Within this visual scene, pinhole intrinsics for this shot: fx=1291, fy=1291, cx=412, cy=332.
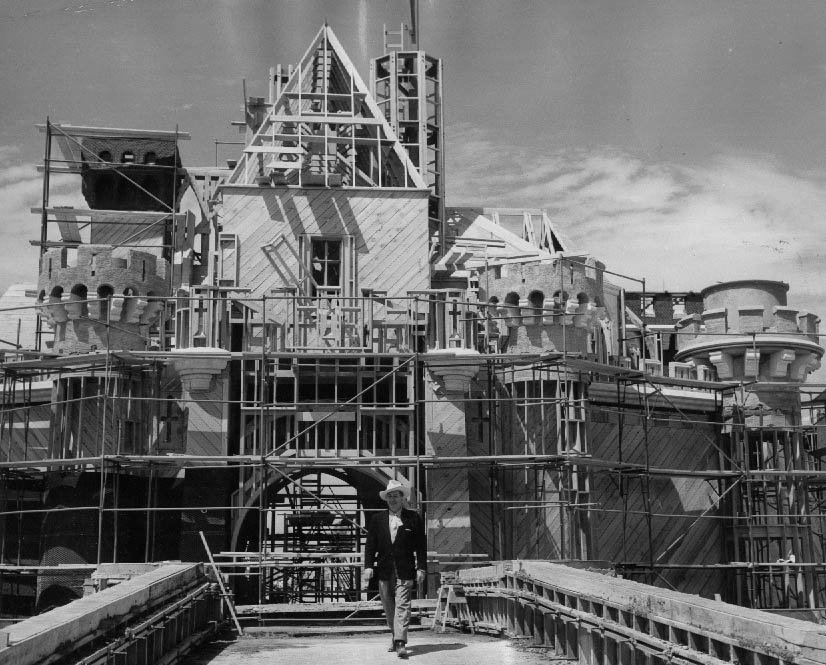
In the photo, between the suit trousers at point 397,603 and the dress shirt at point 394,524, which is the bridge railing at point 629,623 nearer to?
the suit trousers at point 397,603

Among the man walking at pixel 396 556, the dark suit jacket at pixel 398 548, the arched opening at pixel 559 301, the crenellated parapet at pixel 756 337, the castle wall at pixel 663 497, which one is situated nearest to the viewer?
the man walking at pixel 396 556

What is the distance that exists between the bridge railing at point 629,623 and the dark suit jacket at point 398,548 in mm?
1880

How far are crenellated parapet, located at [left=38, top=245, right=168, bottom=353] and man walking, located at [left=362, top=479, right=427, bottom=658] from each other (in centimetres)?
1657

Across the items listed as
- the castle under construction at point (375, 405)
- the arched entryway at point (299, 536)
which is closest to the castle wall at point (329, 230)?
the castle under construction at point (375, 405)

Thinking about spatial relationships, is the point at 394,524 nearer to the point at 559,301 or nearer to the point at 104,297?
the point at 559,301

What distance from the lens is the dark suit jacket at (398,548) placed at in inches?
656

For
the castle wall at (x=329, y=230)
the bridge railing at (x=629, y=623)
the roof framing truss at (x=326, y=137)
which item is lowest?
the bridge railing at (x=629, y=623)

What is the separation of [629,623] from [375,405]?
678 inches

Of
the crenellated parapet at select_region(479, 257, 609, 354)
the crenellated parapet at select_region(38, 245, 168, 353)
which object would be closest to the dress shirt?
the crenellated parapet at select_region(479, 257, 609, 354)

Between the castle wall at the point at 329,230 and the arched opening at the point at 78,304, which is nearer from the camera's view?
the arched opening at the point at 78,304

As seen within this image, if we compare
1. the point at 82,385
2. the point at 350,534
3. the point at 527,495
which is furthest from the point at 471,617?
the point at 350,534

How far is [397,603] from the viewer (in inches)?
650

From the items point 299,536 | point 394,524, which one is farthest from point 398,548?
point 299,536

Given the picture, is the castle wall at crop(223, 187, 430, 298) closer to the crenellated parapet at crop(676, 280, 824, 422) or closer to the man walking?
the crenellated parapet at crop(676, 280, 824, 422)
